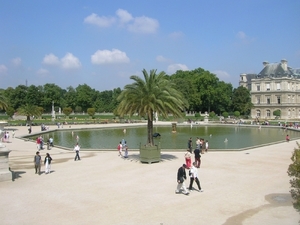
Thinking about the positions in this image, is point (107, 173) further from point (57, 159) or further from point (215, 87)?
point (215, 87)

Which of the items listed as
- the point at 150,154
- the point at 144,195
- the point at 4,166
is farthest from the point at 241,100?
the point at 144,195

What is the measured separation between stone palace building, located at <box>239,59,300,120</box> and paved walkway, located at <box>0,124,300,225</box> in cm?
7215

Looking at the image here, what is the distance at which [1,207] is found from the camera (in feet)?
38.2

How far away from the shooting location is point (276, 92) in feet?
288

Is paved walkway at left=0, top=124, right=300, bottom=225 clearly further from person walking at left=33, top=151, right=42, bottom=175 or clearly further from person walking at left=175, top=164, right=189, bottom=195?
person walking at left=33, top=151, right=42, bottom=175

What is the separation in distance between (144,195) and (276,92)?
82.7 meters

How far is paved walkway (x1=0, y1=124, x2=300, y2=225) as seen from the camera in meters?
10.4

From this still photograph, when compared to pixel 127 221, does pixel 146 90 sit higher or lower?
higher

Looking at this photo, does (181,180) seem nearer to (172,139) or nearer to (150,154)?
(150,154)

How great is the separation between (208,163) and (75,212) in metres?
11.3

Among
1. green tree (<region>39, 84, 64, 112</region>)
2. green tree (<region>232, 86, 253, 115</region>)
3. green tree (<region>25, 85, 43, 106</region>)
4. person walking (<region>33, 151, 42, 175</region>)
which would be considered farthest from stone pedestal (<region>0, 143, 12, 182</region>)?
green tree (<region>39, 84, 64, 112</region>)

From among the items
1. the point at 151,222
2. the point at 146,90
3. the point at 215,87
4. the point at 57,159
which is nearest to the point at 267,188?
the point at 151,222

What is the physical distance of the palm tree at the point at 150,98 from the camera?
21047 mm

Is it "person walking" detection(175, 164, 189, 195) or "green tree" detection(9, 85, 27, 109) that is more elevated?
"green tree" detection(9, 85, 27, 109)
